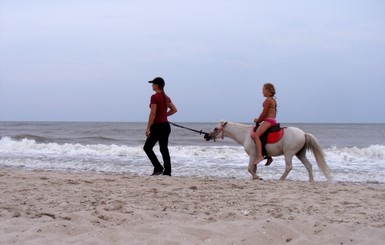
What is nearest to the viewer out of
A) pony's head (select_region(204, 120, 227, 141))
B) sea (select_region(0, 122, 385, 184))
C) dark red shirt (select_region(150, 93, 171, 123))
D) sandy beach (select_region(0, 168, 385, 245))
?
sandy beach (select_region(0, 168, 385, 245))

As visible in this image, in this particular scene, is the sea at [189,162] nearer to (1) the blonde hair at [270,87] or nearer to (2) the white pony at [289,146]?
(2) the white pony at [289,146]

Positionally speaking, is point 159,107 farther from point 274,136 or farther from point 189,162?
point 189,162

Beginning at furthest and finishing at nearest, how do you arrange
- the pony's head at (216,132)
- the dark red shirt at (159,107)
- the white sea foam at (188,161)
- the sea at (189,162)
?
the white sea foam at (188,161) → the sea at (189,162) → the pony's head at (216,132) → the dark red shirt at (159,107)

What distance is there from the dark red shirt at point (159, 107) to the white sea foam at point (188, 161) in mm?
2663

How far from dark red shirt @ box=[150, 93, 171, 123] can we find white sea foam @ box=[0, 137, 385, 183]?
8.74 feet

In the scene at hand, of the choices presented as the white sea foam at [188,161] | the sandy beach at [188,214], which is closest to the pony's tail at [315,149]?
the sandy beach at [188,214]

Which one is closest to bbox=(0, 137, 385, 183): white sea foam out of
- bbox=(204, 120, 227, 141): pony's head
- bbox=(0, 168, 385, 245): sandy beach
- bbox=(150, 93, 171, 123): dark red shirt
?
bbox=(204, 120, 227, 141): pony's head

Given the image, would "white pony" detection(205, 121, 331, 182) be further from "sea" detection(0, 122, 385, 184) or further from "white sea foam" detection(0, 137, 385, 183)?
"white sea foam" detection(0, 137, 385, 183)

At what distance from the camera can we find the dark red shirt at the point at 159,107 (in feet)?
27.6

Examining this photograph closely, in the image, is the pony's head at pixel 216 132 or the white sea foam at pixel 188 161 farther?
the white sea foam at pixel 188 161

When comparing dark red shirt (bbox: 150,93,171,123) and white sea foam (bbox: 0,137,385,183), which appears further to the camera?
white sea foam (bbox: 0,137,385,183)

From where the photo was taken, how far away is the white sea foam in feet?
36.4

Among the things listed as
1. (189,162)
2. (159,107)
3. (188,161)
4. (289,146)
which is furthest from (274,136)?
(188,161)

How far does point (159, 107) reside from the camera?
8469mm
